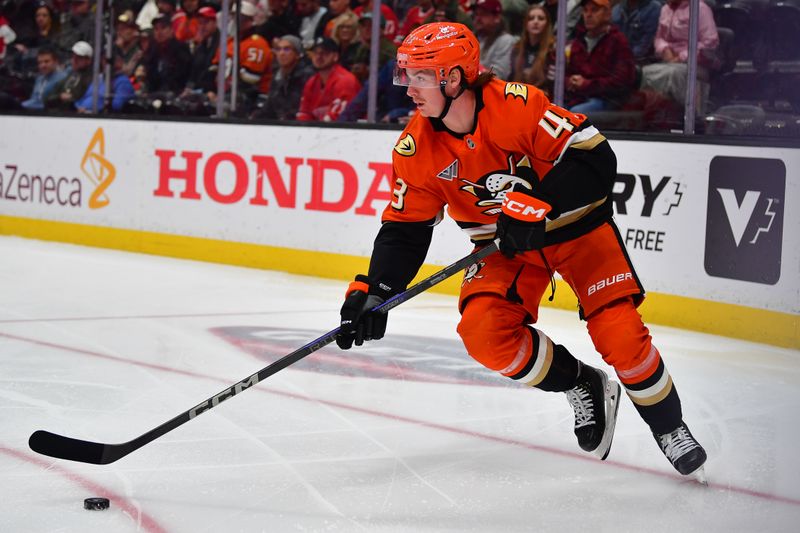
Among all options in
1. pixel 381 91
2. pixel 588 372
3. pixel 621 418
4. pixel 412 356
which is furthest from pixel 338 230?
pixel 588 372

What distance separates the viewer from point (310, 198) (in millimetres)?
6344

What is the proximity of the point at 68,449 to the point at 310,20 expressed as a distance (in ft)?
15.0

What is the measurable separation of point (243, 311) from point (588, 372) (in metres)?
2.56

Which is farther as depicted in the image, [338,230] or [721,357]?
[338,230]

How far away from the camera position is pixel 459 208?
8.89 feet

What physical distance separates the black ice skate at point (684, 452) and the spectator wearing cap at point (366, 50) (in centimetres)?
395

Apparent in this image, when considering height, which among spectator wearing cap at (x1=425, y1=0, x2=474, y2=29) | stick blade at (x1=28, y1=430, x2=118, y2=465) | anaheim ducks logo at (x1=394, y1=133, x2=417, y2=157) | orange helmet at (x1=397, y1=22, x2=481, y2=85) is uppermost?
spectator wearing cap at (x1=425, y1=0, x2=474, y2=29)

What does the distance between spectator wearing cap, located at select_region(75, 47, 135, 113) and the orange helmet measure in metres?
5.17

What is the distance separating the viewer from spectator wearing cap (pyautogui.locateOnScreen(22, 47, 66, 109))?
7746 millimetres

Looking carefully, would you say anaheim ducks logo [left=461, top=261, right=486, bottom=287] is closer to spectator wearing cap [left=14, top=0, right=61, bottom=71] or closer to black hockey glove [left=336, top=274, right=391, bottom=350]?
black hockey glove [left=336, top=274, right=391, bottom=350]

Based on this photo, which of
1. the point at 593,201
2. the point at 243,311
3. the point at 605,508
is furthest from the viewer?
the point at 243,311

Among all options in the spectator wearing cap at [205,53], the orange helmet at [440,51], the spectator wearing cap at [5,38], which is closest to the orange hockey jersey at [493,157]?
the orange helmet at [440,51]

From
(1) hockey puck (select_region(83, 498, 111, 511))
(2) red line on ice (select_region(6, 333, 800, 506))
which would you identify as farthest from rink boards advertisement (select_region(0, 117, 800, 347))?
(1) hockey puck (select_region(83, 498, 111, 511))

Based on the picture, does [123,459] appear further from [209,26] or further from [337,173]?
[209,26]
